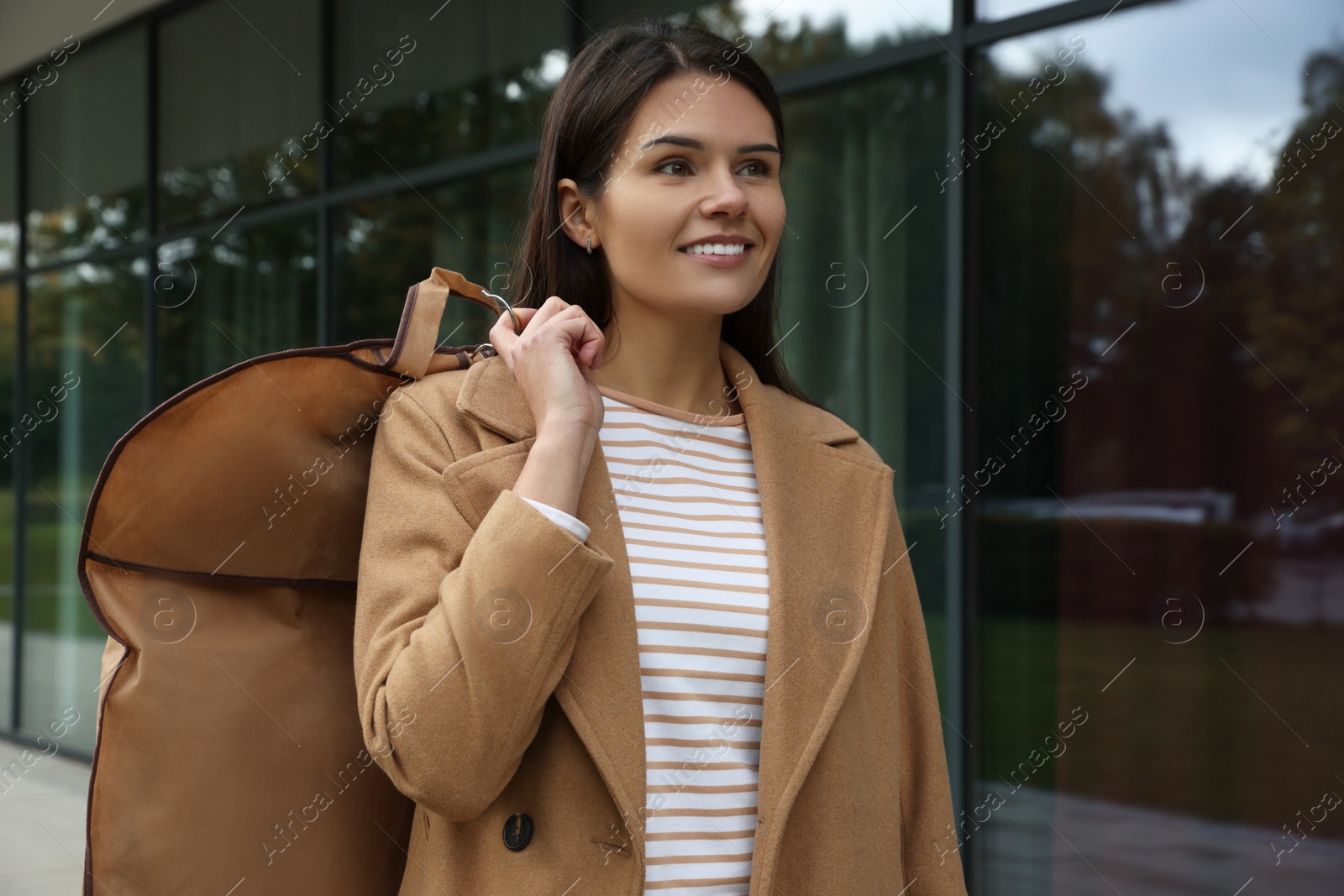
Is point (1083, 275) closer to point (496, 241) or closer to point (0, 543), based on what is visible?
point (496, 241)

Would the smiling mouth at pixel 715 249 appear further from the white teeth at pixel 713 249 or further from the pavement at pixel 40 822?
the pavement at pixel 40 822

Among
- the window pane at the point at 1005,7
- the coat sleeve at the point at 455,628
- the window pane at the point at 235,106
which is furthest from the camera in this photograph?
the window pane at the point at 235,106

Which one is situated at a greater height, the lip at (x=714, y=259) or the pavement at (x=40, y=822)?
the lip at (x=714, y=259)

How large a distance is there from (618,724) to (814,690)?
11.6 inches

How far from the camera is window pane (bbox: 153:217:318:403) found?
6.73 m

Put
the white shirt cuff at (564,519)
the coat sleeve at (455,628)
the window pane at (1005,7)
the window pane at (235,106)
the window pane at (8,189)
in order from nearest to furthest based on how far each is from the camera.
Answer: the coat sleeve at (455,628)
the white shirt cuff at (564,519)
the window pane at (1005,7)
the window pane at (235,106)
the window pane at (8,189)

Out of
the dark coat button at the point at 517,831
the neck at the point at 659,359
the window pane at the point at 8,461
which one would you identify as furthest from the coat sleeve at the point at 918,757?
the window pane at the point at 8,461

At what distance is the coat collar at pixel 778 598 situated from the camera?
1489 millimetres

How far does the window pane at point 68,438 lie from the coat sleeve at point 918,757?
6.92 meters

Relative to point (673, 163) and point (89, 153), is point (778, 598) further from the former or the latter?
point (89, 153)

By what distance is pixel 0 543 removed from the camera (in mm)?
9156

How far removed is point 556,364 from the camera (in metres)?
1.58

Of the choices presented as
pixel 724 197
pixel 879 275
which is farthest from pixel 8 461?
pixel 724 197

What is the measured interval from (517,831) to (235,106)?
21.5 ft
